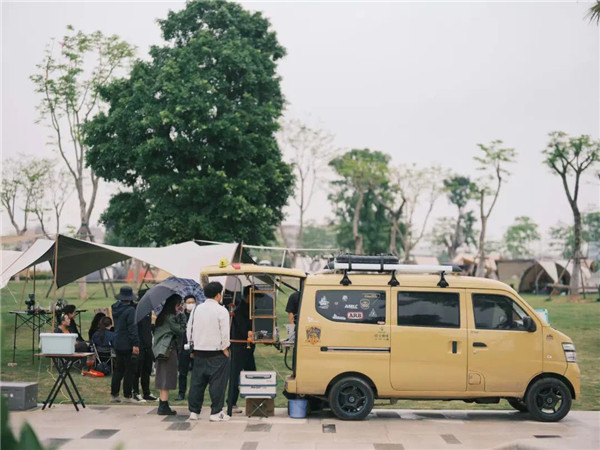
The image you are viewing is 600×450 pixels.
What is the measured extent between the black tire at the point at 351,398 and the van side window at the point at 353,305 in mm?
840

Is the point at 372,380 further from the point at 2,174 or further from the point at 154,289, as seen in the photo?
the point at 2,174

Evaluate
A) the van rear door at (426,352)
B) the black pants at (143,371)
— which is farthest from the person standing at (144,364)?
the van rear door at (426,352)

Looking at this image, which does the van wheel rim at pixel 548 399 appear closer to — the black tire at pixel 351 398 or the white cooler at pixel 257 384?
the black tire at pixel 351 398

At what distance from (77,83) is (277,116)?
585 inches

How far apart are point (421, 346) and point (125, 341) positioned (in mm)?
4533

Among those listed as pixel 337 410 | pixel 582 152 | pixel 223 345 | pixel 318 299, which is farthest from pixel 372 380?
pixel 582 152

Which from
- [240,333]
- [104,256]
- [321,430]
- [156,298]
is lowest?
[321,430]

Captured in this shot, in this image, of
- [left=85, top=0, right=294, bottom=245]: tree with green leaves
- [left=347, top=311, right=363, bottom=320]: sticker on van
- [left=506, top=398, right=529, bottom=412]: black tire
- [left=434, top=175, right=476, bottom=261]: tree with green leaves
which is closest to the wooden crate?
[left=347, top=311, right=363, bottom=320]: sticker on van

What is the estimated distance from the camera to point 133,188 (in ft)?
109

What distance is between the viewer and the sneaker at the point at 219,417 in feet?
35.1

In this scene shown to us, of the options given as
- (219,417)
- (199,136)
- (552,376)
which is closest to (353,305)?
(219,417)

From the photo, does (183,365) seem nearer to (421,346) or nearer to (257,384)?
(257,384)

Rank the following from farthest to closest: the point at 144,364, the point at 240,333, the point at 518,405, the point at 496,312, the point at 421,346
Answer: the point at 144,364
the point at 518,405
the point at 240,333
the point at 496,312
the point at 421,346

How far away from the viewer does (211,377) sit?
34.7 feet
